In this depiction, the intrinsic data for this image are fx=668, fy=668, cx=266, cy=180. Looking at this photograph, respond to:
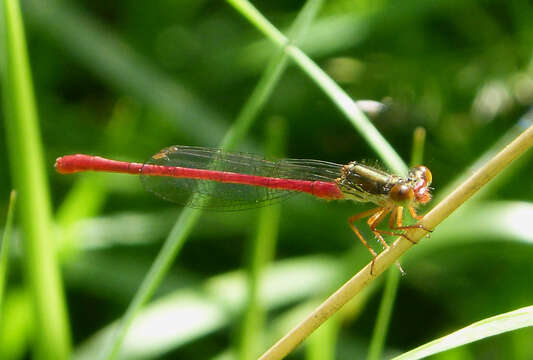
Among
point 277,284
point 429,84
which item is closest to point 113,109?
point 277,284

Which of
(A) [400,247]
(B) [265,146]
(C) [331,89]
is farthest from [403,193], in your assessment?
(B) [265,146]

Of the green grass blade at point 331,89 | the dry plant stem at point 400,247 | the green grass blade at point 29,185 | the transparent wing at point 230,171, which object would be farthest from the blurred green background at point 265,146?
the dry plant stem at point 400,247

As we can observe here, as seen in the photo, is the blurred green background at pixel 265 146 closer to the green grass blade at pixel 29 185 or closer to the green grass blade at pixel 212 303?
the green grass blade at pixel 212 303

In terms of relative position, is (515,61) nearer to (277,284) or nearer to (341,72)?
(341,72)

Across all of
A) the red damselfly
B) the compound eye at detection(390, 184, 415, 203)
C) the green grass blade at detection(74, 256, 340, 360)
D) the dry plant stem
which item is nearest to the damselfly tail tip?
the red damselfly

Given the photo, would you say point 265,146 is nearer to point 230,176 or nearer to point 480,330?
point 230,176

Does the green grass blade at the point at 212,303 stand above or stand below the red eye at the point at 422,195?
above
